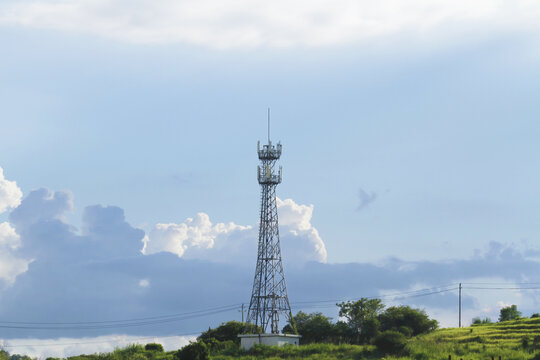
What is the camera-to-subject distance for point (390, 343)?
3661 inches

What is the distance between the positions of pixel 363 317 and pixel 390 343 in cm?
1934

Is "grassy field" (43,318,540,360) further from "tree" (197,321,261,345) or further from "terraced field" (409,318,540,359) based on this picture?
"tree" (197,321,261,345)

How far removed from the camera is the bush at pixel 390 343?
9300 cm

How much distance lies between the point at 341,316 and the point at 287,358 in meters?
22.3

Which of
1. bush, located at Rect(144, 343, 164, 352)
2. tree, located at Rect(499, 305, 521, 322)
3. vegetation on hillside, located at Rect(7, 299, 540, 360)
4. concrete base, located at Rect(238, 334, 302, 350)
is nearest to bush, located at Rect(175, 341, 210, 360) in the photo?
vegetation on hillside, located at Rect(7, 299, 540, 360)

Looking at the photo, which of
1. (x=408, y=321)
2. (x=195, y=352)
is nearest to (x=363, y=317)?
(x=408, y=321)

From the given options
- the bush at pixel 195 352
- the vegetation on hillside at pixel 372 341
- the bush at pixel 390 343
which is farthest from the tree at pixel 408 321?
the bush at pixel 195 352

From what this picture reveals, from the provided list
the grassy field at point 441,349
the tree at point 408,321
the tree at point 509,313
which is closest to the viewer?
the grassy field at point 441,349

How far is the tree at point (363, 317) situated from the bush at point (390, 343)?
1436 centimetres

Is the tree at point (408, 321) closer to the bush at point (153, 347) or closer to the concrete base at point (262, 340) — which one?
the concrete base at point (262, 340)

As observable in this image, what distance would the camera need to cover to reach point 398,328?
360 feet

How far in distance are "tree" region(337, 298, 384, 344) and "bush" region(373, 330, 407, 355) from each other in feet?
47.1

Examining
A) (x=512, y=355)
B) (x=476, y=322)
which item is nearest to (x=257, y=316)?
(x=512, y=355)

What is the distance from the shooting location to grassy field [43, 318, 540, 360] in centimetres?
8806
